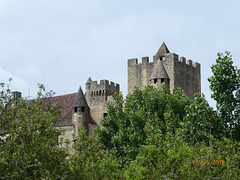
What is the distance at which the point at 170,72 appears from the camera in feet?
153

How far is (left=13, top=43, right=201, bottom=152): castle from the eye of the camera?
1802 inches

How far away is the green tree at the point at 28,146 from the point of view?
1329 cm

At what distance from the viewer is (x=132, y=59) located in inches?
1977

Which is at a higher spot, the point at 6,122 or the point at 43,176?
the point at 6,122

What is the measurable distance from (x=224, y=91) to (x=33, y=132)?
995 cm

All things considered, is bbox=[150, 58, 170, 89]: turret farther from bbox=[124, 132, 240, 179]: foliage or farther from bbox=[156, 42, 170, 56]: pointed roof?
bbox=[124, 132, 240, 179]: foliage

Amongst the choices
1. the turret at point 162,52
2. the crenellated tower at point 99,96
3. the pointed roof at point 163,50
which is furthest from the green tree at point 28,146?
the pointed roof at point 163,50

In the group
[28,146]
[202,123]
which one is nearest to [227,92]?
[202,123]

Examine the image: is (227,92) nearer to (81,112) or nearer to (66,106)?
→ (81,112)

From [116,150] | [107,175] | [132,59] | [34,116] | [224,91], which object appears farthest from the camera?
[132,59]

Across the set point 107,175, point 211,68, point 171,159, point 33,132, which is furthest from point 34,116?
point 211,68

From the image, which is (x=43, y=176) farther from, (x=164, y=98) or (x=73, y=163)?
(x=164, y=98)

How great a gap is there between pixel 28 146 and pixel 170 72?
1344 inches

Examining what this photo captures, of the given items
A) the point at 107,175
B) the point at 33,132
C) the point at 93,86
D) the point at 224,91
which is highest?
the point at 93,86
